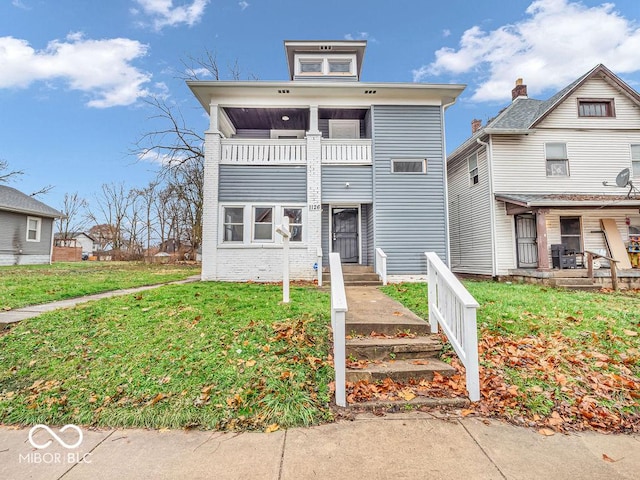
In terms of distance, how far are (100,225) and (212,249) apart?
119ft

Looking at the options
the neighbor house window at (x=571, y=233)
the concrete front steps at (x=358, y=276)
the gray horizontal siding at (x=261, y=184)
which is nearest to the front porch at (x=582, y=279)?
the neighbor house window at (x=571, y=233)

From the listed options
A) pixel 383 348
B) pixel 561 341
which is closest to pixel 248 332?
pixel 383 348

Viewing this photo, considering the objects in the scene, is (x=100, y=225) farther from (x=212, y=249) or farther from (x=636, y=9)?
(x=636, y=9)

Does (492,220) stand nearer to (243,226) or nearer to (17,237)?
(243,226)

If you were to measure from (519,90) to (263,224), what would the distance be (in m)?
14.0

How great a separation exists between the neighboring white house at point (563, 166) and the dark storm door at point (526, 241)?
1.3 inches

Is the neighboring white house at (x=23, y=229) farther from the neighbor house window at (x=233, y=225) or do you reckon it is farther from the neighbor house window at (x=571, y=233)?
the neighbor house window at (x=571, y=233)

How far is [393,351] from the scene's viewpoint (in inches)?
150

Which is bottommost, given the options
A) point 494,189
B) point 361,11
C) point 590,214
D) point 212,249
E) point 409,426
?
point 409,426

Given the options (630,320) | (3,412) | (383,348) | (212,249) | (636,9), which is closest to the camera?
(3,412)

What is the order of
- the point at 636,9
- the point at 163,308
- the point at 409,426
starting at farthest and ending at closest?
the point at 636,9 → the point at 163,308 → the point at 409,426

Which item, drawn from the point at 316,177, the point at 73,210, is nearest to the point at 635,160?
the point at 316,177

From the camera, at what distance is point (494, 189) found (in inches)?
474

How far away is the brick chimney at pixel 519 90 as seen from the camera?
583 inches
